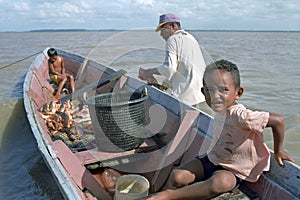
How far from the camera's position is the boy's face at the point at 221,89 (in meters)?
2.29

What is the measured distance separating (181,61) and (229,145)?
1.80m

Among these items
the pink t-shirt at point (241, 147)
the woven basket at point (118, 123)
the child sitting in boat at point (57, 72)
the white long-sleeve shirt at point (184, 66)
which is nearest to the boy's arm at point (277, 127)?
the pink t-shirt at point (241, 147)

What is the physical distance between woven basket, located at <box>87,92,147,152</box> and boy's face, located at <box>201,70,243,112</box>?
1.16 metres

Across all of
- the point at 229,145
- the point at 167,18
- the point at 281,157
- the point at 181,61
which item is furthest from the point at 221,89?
the point at 167,18

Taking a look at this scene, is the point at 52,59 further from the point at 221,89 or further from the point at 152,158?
the point at 221,89

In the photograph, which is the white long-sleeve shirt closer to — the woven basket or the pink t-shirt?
the woven basket

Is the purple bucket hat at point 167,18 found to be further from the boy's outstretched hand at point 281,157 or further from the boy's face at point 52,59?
the boy's face at point 52,59

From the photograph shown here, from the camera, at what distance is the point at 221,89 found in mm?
2309

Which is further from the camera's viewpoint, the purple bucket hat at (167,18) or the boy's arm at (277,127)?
the purple bucket hat at (167,18)

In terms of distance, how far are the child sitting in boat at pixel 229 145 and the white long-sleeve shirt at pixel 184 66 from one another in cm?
150

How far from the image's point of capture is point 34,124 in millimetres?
3898

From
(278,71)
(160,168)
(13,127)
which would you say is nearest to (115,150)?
(160,168)

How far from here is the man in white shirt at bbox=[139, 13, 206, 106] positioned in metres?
3.89

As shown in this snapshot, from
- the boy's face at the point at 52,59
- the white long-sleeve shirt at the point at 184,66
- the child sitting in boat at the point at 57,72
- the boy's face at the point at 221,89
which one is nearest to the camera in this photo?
the boy's face at the point at 221,89
